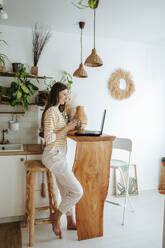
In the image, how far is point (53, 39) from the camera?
3.26 m

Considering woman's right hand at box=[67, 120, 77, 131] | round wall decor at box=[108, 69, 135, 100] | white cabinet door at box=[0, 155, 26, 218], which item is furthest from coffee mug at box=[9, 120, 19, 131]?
round wall decor at box=[108, 69, 135, 100]

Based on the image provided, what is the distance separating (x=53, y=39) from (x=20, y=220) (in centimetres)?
267

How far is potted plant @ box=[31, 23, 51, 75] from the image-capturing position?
309 cm

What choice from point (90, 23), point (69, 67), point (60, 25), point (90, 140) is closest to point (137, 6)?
point (90, 23)

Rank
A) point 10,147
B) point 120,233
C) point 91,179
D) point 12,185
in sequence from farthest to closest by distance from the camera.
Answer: point 10,147 → point 12,185 → point 120,233 → point 91,179

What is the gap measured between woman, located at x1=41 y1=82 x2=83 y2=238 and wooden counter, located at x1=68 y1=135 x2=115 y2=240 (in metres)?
0.11

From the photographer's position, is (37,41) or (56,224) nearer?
(56,224)

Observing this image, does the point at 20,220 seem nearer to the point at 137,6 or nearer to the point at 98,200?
the point at 98,200

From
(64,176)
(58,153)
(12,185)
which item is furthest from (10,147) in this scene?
(64,176)

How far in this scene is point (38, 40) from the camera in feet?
10.3

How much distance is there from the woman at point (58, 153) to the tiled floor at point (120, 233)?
0.15 metres

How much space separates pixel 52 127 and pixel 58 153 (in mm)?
280

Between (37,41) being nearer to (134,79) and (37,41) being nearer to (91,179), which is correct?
(134,79)

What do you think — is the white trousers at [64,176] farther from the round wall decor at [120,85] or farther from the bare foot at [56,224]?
the round wall decor at [120,85]
